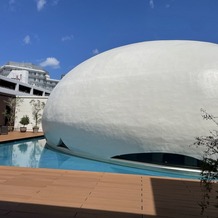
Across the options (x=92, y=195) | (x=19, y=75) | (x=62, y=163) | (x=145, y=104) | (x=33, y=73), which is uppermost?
(x=33, y=73)

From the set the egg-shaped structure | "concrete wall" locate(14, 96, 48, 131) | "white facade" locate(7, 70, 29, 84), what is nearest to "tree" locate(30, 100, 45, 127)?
"concrete wall" locate(14, 96, 48, 131)

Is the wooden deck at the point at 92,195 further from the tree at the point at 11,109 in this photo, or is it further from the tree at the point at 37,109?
the tree at the point at 11,109

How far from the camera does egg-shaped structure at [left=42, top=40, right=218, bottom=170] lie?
885cm

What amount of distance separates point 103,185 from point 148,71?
16.5 feet

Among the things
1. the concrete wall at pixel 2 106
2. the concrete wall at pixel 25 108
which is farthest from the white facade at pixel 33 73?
the concrete wall at pixel 2 106

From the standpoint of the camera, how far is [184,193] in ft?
19.5

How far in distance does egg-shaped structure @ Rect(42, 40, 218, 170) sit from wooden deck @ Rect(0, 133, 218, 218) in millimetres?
2093

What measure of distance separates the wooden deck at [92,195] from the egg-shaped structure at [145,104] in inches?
82.4

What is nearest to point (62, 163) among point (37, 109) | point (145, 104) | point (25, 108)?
point (145, 104)

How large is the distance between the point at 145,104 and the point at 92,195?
15.5 feet

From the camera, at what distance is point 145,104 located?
9.38 m

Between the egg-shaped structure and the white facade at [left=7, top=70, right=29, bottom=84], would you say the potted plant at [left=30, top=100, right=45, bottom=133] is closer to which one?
the egg-shaped structure

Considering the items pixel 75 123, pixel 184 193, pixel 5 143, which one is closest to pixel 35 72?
pixel 5 143

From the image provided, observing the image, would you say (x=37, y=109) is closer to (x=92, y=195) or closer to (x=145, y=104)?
(x=145, y=104)
